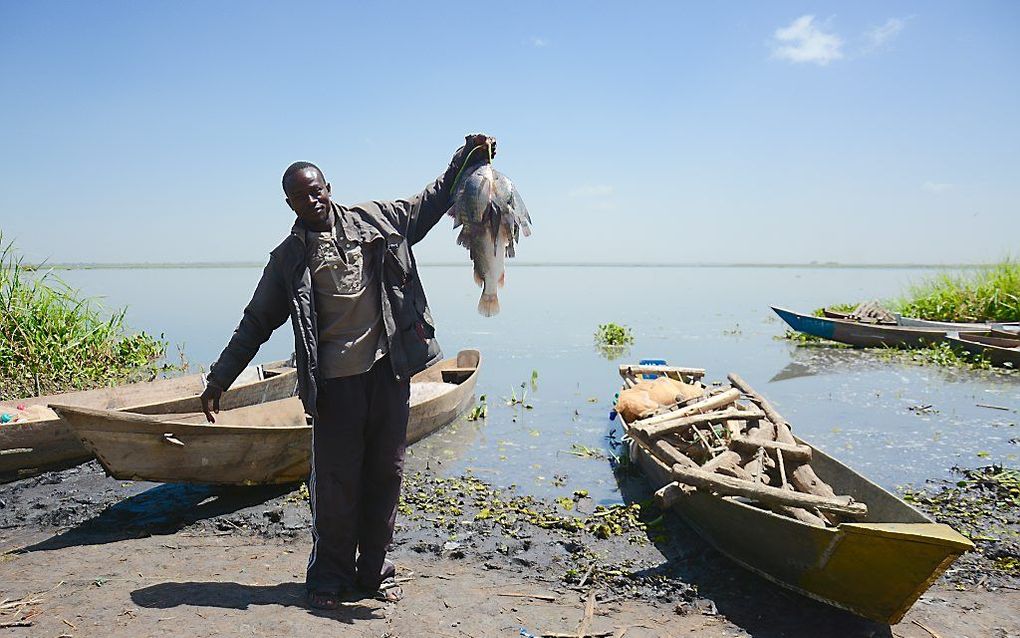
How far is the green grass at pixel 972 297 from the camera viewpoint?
17.3 metres

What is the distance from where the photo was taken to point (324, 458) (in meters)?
3.68

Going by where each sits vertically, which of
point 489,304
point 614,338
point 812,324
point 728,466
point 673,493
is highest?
point 489,304

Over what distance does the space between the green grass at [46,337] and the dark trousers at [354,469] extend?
6.90m

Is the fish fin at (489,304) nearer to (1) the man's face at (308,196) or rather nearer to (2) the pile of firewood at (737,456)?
(1) the man's face at (308,196)

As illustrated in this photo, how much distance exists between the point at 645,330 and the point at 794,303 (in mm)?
15810

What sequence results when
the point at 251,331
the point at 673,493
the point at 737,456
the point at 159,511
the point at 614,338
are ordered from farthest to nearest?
→ the point at 614,338 < the point at 159,511 < the point at 737,456 < the point at 673,493 < the point at 251,331

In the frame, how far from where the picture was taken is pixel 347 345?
357cm

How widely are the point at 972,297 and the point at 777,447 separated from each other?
16.4m

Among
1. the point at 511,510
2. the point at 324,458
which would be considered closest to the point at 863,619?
the point at 511,510

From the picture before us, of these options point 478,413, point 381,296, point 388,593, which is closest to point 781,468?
point 388,593

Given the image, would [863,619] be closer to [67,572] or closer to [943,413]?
[67,572]

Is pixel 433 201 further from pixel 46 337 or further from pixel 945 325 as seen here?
pixel 945 325

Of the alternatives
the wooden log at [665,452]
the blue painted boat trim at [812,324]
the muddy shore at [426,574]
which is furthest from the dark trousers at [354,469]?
the blue painted boat trim at [812,324]

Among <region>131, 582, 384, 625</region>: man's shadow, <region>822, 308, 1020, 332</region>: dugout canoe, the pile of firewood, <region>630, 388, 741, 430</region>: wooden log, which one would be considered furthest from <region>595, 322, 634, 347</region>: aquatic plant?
<region>131, 582, 384, 625</region>: man's shadow
